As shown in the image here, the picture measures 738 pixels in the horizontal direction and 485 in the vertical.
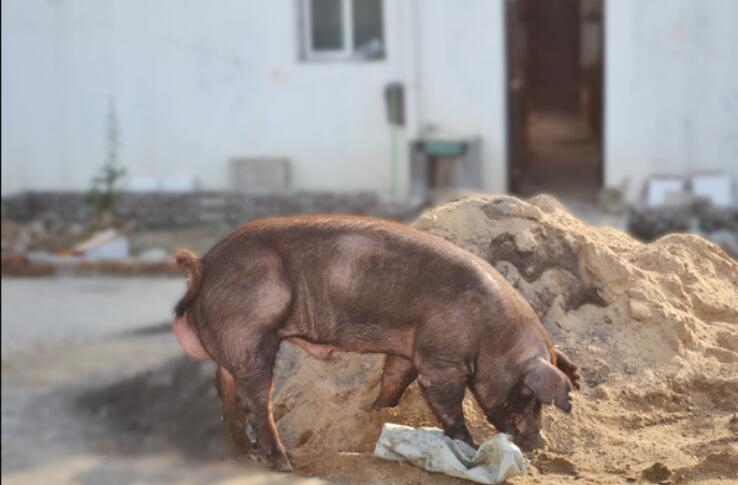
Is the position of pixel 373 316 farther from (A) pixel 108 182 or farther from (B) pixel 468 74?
(A) pixel 108 182

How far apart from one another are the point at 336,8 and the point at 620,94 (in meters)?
3.08

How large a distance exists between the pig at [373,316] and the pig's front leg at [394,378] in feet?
1.13

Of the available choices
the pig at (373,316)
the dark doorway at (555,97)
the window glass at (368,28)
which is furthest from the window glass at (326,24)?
the pig at (373,316)

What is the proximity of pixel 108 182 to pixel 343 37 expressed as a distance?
2.90 m

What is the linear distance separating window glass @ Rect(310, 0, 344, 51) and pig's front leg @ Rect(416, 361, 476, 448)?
10.1 metres

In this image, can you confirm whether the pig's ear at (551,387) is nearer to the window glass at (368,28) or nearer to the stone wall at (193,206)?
the stone wall at (193,206)

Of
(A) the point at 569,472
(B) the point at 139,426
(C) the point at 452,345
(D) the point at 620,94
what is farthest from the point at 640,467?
(D) the point at 620,94

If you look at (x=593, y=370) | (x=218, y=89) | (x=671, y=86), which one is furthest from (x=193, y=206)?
(x=593, y=370)

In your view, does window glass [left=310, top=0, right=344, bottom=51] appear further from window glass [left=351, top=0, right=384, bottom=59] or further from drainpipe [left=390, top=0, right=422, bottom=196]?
drainpipe [left=390, top=0, right=422, bottom=196]

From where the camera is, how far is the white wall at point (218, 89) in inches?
632

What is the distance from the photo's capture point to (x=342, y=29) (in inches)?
649

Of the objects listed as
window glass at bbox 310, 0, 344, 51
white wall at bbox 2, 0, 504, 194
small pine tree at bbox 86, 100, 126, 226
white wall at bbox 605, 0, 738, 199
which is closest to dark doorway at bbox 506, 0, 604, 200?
white wall at bbox 2, 0, 504, 194

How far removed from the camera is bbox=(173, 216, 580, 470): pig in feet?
21.9

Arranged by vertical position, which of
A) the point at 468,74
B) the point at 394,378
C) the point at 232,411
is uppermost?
the point at 468,74
